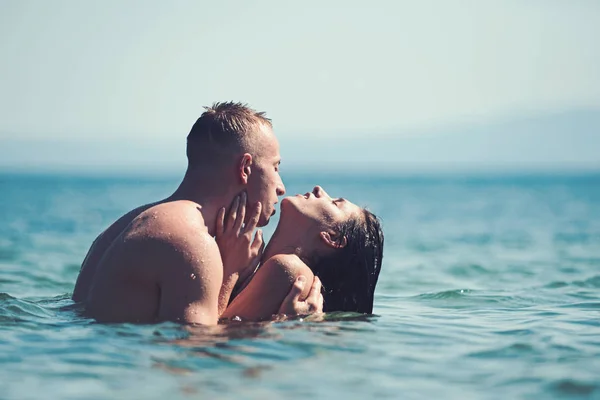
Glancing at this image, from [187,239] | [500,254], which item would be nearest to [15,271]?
[187,239]

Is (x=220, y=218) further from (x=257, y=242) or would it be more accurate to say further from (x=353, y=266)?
(x=353, y=266)

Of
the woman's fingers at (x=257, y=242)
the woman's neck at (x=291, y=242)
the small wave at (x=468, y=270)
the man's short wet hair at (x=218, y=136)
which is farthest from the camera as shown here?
the small wave at (x=468, y=270)

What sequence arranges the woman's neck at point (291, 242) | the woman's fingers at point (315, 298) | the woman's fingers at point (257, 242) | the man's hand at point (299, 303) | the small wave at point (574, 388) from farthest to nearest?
the woman's neck at point (291, 242) < the woman's fingers at point (257, 242) < the woman's fingers at point (315, 298) < the man's hand at point (299, 303) < the small wave at point (574, 388)

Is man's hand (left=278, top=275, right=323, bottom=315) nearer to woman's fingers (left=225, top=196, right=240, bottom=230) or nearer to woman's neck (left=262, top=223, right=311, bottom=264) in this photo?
woman's neck (left=262, top=223, right=311, bottom=264)

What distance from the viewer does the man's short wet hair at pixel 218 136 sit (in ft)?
20.6

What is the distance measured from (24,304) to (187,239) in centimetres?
246

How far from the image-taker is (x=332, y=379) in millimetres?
5082

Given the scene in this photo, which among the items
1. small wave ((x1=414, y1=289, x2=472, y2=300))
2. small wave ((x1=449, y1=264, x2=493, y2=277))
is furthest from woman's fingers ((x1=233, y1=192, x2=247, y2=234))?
small wave ((x1=449, y1=264, x2=493, y2=277))

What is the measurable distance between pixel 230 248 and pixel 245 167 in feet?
1.99

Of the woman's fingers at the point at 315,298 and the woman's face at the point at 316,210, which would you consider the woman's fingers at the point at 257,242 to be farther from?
the woman's fingers at the point at 315,298

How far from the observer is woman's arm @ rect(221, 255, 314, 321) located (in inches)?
260

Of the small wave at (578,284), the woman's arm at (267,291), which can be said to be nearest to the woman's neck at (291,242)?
the woman's arm at (267,291)

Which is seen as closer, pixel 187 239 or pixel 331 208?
pixel 187 239

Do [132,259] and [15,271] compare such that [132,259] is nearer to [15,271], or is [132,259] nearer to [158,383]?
[158,383]
